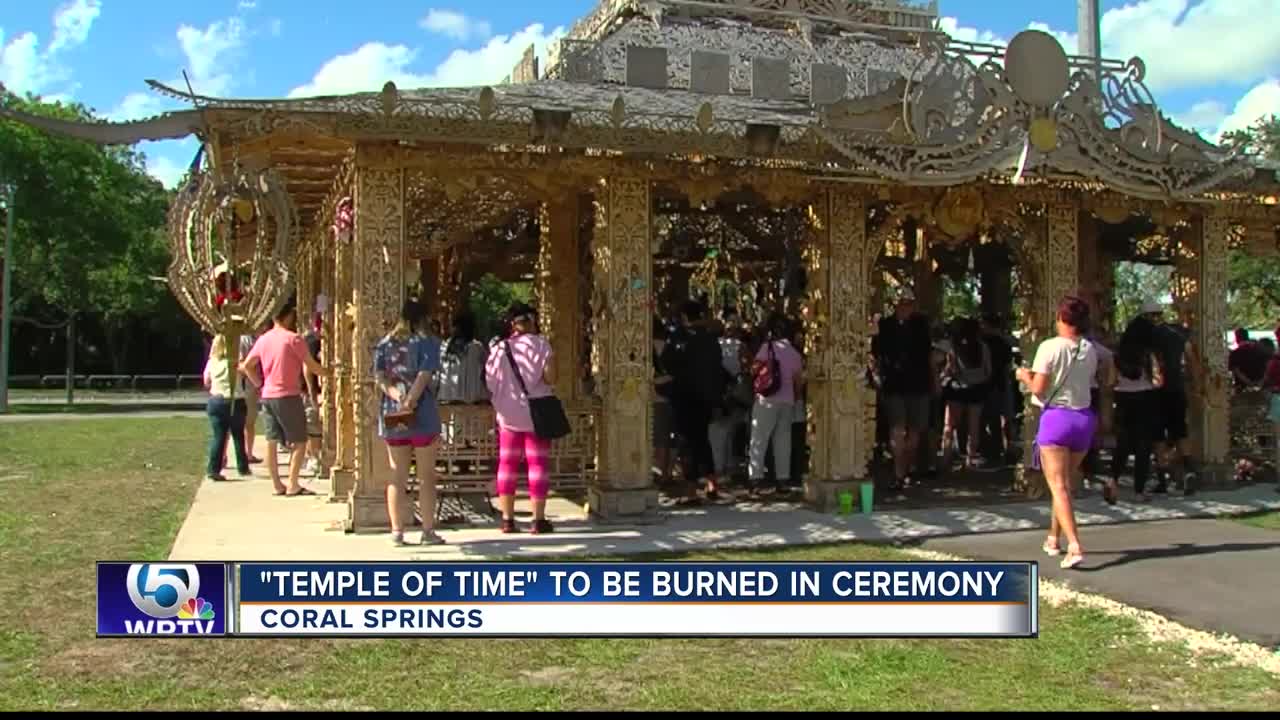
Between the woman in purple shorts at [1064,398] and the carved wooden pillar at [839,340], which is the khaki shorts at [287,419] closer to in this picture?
the carved wooden pillar at [839,340]

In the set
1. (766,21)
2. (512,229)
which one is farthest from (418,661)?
(766,21)

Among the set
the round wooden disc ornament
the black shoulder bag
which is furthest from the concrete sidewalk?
the round wooden disc ornament

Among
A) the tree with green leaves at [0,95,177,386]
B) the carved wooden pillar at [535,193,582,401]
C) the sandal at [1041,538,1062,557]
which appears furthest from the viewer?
the tree with green leaves at [0,95,177,386]

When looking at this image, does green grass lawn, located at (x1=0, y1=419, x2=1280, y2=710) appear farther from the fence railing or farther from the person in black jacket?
the fence railing

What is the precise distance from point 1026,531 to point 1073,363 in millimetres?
1861

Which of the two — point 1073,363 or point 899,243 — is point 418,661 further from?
point 899,243

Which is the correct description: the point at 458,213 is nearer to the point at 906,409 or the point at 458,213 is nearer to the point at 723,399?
the point at 723,399

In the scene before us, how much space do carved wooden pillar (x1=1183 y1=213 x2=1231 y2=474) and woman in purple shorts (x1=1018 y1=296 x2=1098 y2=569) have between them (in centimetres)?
441

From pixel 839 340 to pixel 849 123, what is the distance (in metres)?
1.86

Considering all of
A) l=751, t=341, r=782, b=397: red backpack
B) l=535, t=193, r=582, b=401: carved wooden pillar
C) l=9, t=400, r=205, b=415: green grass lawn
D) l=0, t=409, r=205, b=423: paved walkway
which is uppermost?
l=535, t=193, r=582, b=401: carved wooden pillar

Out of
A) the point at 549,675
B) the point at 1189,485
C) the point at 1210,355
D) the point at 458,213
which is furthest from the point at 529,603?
the point at 1210,355

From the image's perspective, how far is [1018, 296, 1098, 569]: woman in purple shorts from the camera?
7410mm

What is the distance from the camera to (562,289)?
11.4 m

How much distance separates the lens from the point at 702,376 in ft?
33.0
